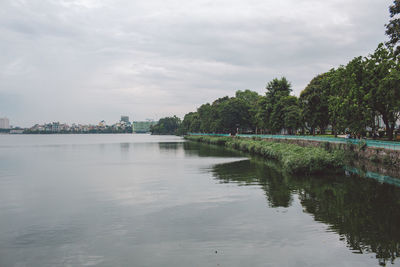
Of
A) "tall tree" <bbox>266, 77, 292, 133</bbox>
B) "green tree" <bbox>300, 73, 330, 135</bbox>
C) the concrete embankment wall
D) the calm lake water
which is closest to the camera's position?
the calm lake water

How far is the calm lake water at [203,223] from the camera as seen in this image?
13.9 metres

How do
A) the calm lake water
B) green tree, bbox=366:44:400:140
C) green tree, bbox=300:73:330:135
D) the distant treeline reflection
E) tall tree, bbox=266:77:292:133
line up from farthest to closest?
tall tree, bbox=266:77:292:133
green tree, bbox=300:73:330:135
green tree, bbox=366:44:400:140
the distant treeline reflection
the calm lake water

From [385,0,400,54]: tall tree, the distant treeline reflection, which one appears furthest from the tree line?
the distant treeline reflection

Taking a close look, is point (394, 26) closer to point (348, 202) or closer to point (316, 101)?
point (348, 202)

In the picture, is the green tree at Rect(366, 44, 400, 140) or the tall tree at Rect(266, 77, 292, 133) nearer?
the green tree at Rect(366, 44, 400, 140)

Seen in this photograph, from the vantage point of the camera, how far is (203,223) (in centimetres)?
1866

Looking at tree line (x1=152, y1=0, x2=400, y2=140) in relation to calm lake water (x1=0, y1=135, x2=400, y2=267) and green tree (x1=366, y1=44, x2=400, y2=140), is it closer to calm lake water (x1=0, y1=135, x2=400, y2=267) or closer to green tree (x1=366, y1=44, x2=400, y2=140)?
green tree (x1=366, y1=44, x2=400, y2=140)

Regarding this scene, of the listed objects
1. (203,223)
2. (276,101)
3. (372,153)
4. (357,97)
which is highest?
(276,101)

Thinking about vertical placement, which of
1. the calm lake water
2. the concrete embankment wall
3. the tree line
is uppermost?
the tree line

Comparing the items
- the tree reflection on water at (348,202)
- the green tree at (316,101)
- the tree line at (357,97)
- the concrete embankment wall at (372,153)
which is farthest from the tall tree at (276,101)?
the tree reflection on water at (348,202)

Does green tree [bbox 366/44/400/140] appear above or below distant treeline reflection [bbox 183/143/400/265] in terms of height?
above

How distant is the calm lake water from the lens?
45.5 feet

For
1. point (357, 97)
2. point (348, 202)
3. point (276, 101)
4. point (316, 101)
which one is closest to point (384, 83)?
point (357, 97)

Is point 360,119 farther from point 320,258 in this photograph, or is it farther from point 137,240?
point 137,240
